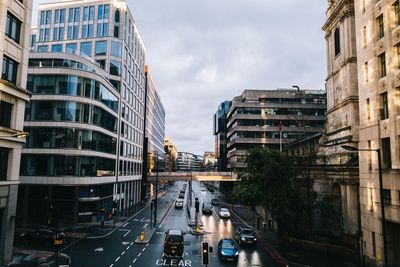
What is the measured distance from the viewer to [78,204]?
155 ft

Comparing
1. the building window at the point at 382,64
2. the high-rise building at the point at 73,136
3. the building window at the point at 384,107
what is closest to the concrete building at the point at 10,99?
the high-rise building at the point at 73,136

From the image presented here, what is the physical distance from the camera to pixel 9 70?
26.9 m

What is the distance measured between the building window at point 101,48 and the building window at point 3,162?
134 feet

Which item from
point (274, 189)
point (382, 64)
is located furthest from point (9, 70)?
point (382, 64)

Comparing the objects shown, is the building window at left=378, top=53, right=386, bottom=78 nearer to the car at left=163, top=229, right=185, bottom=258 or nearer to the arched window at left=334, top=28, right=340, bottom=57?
the arched window at left=334, top=28, right=340, bottom=57

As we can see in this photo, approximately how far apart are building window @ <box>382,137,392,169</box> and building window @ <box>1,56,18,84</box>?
102 ft

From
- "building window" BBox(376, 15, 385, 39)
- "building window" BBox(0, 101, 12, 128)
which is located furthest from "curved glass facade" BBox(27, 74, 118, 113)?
"building window" BBox(376, 15, 385, 39)

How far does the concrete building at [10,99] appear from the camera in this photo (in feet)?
84.8

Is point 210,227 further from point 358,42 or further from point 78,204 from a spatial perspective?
point 358,42

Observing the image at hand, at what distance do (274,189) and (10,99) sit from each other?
92.2ft

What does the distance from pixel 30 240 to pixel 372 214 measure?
33.2 m

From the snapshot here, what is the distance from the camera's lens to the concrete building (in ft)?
84.8

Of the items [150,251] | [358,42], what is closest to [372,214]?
[358,42]

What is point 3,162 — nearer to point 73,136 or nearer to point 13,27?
point 13,27
